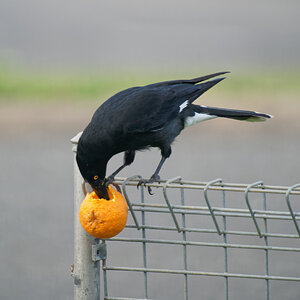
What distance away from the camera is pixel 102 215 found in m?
1.86

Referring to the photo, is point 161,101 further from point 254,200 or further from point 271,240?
point 254,200

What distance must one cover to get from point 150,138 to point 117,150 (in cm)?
27

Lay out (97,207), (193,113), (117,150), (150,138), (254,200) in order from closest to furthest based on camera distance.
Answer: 1. (97,207)
2. (117,150)
3. (150,138)
4. (193,113)
5. (254,200)

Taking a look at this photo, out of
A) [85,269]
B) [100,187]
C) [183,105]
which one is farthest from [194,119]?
[85,269]

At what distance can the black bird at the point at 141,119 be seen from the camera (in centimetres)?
240

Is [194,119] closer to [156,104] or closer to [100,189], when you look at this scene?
[156,104]

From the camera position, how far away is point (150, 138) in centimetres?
295

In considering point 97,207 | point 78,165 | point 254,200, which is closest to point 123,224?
point 97,207

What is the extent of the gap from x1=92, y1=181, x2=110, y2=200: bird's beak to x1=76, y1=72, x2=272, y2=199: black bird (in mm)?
164

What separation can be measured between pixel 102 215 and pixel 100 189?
0.31ft

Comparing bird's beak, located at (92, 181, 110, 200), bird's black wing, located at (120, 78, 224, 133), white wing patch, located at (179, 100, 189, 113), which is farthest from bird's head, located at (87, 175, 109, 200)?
white wing patch, located at (179, 100, 189, 113)

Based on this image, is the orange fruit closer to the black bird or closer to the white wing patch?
the black bird

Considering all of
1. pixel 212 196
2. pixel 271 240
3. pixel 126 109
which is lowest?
pixel 271 240

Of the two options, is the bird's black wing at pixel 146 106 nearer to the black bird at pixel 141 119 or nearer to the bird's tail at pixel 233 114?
the black bird at pixel 141 119
